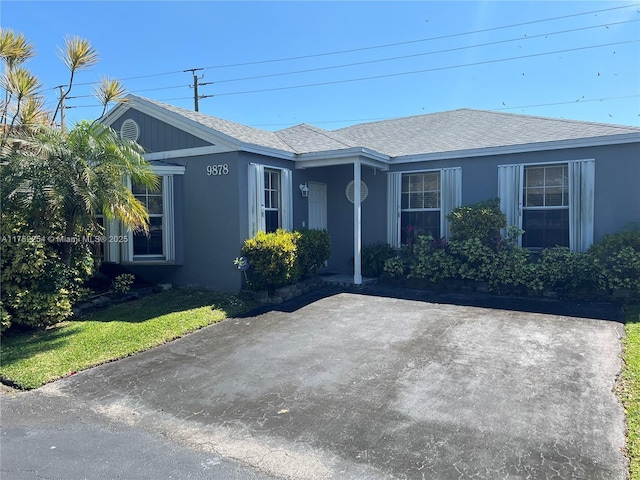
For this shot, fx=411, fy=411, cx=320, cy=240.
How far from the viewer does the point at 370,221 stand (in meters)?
11.5

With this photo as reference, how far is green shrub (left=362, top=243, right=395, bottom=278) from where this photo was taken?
10.7 meters

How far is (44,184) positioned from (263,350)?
4.39 meters

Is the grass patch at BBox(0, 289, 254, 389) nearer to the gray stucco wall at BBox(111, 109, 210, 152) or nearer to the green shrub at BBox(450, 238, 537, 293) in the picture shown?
the gray stucco wall at BBox(111, 109, 210, 152)

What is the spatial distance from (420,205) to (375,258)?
6.07ft

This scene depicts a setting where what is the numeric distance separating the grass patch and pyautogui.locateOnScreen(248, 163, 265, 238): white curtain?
5.37ft

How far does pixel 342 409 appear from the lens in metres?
4.00

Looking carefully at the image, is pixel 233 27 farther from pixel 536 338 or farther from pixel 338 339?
pixel 536 338

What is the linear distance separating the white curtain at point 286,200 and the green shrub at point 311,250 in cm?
51

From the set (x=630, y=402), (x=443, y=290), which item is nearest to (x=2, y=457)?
(x=630, y=402)

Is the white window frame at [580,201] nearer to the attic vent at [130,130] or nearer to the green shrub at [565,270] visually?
the green shrub at [565,270]

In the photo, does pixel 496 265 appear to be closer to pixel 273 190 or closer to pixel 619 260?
pixel 619 260

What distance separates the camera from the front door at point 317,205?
11352 millimetres

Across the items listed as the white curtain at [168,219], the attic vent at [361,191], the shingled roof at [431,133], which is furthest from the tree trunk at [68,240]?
the attic vent at [361,191]

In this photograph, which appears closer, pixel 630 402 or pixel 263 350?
pixel 630 402
